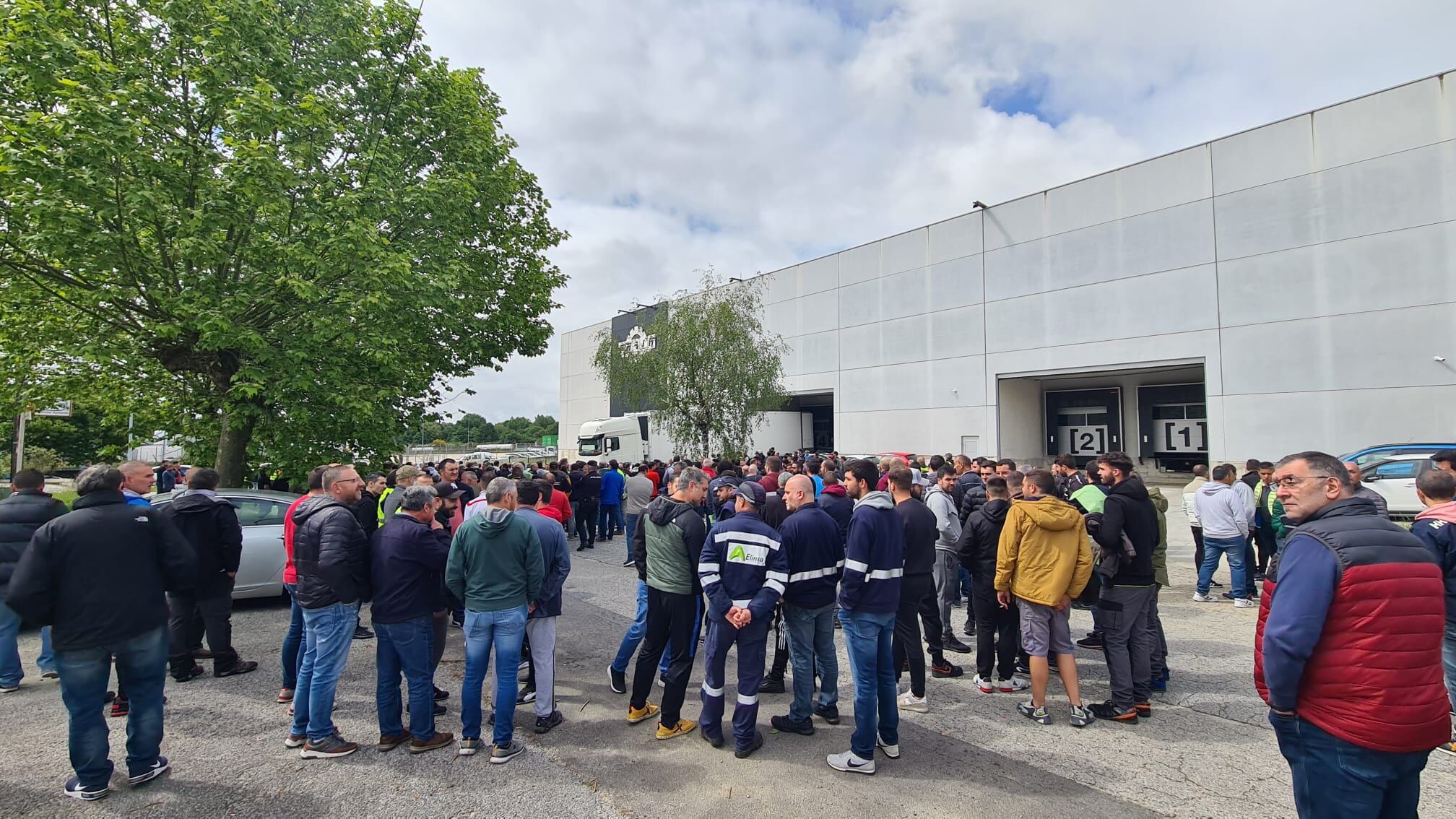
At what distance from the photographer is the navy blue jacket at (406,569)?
413 cm

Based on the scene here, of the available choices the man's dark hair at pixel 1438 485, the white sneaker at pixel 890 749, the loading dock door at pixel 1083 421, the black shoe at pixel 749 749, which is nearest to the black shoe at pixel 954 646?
the white sneaker at pixel 890 749

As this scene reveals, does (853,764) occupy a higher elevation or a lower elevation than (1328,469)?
lower

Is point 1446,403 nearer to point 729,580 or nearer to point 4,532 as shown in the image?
point 729,580

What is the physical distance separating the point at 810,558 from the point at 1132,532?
2500mm

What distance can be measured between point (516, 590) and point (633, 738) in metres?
1.33

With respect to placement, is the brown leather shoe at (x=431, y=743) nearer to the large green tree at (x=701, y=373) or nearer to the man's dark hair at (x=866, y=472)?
the man's dark hair at (x=866, y=472)

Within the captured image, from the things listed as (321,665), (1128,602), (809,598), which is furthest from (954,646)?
(321,665)

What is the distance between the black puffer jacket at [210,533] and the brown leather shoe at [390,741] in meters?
2.29

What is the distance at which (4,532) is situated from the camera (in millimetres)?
4973

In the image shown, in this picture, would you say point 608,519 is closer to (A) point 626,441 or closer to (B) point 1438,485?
(A) point 626,441

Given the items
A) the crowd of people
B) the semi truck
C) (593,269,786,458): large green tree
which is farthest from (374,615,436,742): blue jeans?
the semi truck

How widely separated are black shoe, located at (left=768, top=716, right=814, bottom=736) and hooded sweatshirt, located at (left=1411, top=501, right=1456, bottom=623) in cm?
418

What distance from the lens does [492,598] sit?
4195 mm

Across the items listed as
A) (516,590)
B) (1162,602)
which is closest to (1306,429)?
(1162,602)
